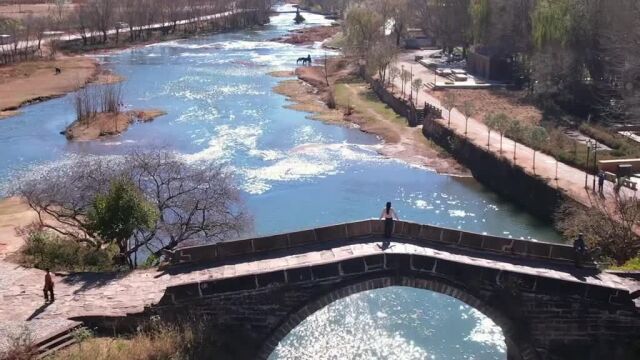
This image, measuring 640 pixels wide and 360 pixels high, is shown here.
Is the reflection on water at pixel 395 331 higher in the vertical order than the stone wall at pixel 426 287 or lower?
lower

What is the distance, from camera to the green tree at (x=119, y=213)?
21.5 m

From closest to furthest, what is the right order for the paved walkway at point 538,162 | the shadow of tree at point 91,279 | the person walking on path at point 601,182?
the shadow of tree at point 91,279, the person walking on path at point 601,182, the paved walkway at point 538,162

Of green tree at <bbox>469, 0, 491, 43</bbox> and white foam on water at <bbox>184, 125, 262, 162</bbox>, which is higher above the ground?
green tree at <bbox>469, 0, 491, 43</bbox>

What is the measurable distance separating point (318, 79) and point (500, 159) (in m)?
35.1

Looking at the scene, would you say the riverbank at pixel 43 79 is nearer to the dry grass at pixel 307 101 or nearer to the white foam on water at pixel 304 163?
the dry grass at pixel 307 101

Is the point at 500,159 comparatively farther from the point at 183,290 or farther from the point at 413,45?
the point at 413,45

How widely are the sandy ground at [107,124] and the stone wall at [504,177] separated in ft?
76.1

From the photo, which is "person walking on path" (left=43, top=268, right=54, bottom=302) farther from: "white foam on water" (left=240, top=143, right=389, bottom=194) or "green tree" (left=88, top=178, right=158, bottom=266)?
"white foam on water" (left=240, top=143, right=389, bottom=194)

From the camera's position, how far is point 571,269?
18.6 meters

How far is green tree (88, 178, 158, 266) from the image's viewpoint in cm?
2147

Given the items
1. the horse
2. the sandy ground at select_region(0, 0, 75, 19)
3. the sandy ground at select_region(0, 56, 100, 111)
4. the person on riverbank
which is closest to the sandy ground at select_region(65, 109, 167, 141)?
the sandy ground at select_region(0, 56, 100, 111)

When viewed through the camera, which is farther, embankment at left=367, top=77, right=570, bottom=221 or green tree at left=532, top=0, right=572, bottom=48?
green tree at left=532, top=0, right=572, bottom=48

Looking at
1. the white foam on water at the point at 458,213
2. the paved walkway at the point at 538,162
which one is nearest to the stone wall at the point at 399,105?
the paved walkway at the point at 538,162

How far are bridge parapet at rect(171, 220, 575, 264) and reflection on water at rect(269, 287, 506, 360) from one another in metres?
3.93
